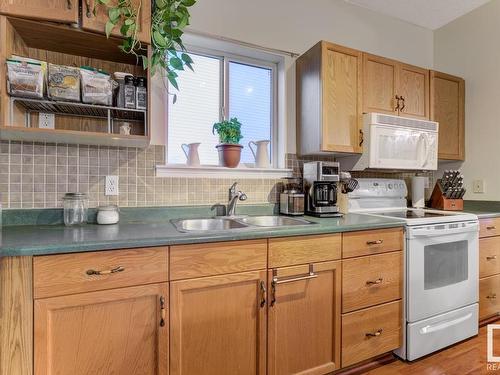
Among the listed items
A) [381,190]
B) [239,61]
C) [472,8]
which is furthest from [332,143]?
[472,8]

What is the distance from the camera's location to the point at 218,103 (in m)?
2.16

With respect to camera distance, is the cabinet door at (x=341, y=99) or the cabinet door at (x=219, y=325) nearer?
the cabinet door at (x=219, y=325)

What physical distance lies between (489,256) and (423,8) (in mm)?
2155

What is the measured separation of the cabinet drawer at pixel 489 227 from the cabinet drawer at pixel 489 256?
0.13ft

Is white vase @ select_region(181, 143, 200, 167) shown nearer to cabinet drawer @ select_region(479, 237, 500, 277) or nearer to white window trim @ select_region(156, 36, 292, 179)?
white window trim @ select_region(156, 36, 292, 179)

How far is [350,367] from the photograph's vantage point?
1692 millimetres

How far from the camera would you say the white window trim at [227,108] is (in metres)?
1.91

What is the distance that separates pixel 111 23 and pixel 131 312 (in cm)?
127

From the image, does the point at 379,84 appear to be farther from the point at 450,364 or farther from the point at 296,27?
the point at 450,364

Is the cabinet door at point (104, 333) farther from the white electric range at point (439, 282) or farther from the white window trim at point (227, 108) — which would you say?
the white electric range at point (439, 282)

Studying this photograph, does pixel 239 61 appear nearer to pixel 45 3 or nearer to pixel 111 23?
pixel 111 23

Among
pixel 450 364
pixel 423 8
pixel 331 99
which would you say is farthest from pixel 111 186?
pixel 423 8

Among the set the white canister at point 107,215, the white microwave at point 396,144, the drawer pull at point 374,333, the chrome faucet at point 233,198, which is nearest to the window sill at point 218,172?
the chrome faucet at point 233,198

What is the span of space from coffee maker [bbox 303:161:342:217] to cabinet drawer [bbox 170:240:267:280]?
0.71 m
